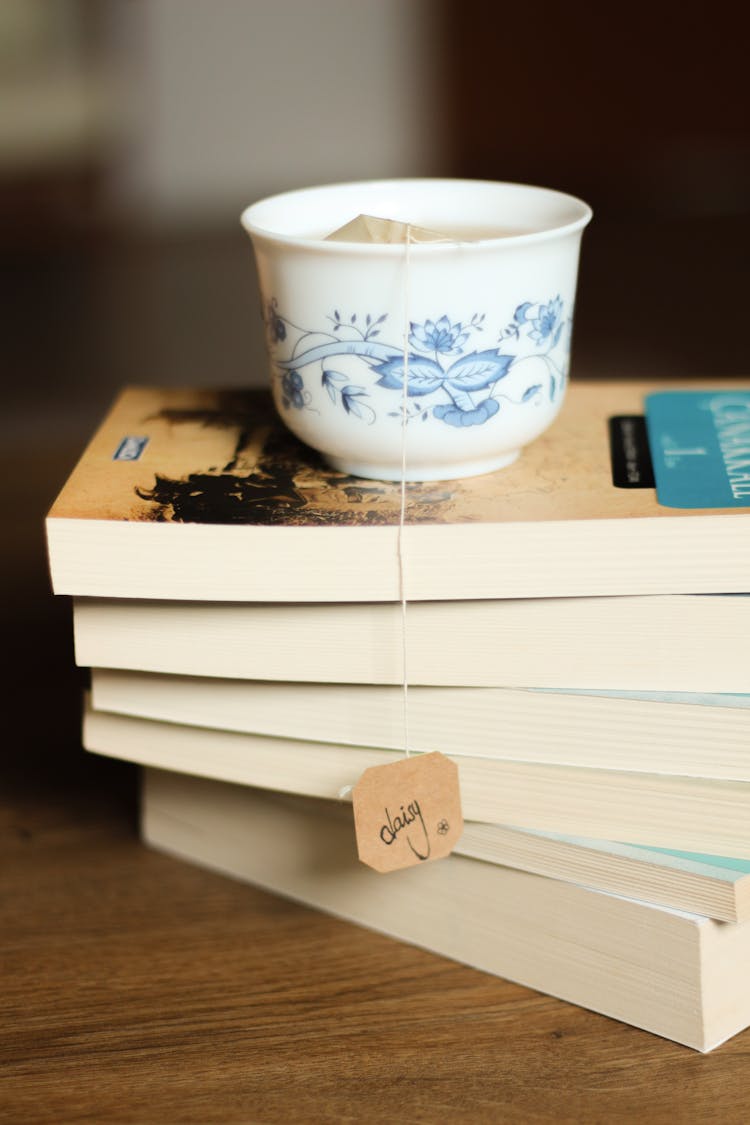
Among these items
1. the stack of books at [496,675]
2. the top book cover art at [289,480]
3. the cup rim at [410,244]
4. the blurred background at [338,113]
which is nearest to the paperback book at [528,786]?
the stack of books at [496,675]

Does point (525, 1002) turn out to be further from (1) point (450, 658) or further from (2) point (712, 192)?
(2) point (712, 192)

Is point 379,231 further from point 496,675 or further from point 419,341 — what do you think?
point 496,675

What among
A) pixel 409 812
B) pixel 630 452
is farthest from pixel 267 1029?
pixel 630 452

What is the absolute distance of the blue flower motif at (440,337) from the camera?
542mm

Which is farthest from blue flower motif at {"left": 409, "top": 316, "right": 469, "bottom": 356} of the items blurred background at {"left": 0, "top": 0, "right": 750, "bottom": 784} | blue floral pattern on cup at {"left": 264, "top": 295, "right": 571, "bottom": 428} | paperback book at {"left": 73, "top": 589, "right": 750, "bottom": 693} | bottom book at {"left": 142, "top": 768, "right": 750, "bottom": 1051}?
blurred background at {"left": 0, "top": 0, "right": 750, "bottom": 784}

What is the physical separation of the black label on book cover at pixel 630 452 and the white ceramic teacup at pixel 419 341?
0.04 meters

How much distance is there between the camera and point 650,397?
0.72 m

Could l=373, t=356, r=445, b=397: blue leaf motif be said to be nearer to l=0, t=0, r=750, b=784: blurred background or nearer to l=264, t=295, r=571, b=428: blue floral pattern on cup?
l=264, t=295, r=571, b=428: blue floral pattern on cup

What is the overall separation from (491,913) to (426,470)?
0.65 feet

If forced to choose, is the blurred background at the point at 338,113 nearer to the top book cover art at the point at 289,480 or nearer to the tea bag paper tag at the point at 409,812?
the top book cover art at the point at 289,480

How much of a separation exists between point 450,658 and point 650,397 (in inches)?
9.8

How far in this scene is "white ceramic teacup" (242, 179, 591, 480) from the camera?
1.75 ft

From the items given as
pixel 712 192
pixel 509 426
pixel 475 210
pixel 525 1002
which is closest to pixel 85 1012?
pixel 525 1002

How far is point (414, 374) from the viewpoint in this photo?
1.81 ft
